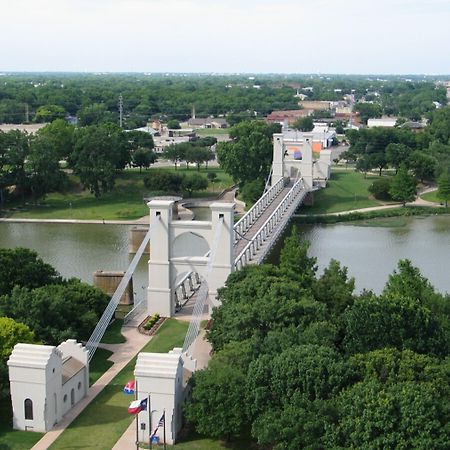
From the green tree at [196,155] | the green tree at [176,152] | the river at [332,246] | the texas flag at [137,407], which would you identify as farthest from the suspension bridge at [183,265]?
the green tree at [176,152]

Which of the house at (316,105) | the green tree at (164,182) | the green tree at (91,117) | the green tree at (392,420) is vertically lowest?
the house at (316,105)

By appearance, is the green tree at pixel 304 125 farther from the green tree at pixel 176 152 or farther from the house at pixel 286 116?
the green tree at pixel 176 152

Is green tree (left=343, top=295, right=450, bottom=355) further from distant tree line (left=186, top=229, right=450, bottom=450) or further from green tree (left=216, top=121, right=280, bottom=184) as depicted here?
green tree (left=216, top=121, right=280, bottom=184)

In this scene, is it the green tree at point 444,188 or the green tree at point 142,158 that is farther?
the green tree at point 142,158

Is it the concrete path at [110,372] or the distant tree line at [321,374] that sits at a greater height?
the distant tree line at [321,374]

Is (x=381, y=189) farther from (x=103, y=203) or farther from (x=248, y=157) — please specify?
(x=103, y=203)

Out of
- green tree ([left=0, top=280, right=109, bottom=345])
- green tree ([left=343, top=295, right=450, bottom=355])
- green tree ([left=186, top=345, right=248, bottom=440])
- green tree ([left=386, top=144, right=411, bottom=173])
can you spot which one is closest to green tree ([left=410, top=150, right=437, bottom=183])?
green tree ([left=386, top=144, right=411, bottom=173])

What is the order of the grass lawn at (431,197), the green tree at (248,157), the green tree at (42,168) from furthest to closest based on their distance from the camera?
the grass lawn at (431,197), the green tree at (248,157), the green tree at (42,168)
